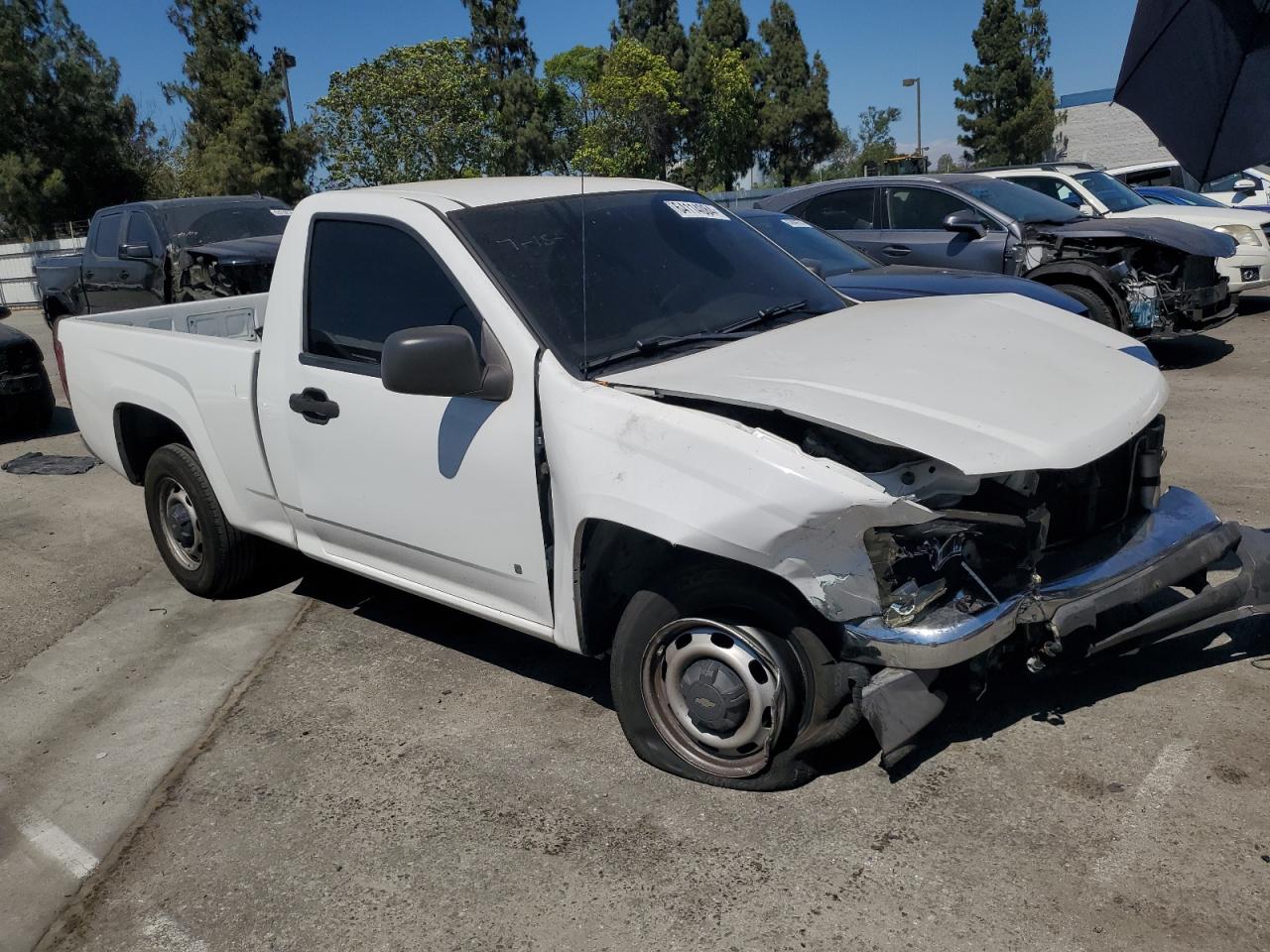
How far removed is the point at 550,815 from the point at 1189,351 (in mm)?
9055

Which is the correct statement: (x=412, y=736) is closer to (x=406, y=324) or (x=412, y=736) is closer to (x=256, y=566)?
(x=406, y=324)

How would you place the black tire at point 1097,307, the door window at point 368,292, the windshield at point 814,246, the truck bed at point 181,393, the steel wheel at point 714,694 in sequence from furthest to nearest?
the black tire at point 1097,307, the windshield at point 814,246, the truck bed at point 181,393, the door window at point 368,292, the steel wheel at point 714,694

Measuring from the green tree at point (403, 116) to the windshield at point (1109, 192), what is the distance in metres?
26.7

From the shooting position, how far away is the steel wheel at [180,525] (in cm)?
517

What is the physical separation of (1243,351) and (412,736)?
907 cm

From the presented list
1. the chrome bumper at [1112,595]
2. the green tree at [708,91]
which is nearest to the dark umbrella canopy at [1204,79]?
the chrome bumper at [1112,595]

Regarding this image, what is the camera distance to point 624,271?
149 inches

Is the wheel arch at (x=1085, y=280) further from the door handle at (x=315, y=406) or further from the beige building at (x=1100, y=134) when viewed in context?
the beige building at (x=1100, y=134)

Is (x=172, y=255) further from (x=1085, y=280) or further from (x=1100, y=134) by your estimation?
(x=1100, y=134)

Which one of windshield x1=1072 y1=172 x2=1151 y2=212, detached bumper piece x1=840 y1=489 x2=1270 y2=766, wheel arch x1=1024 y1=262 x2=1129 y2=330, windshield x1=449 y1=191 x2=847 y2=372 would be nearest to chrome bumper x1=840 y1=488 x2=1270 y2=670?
detached bumper piece x1=840 y1=489 x2=1270 y2=766

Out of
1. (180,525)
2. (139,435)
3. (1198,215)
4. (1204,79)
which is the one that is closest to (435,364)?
(180,525)

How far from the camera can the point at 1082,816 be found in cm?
305

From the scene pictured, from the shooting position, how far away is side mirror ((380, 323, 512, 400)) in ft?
10.7

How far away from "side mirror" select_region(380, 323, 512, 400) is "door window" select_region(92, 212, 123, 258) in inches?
408
